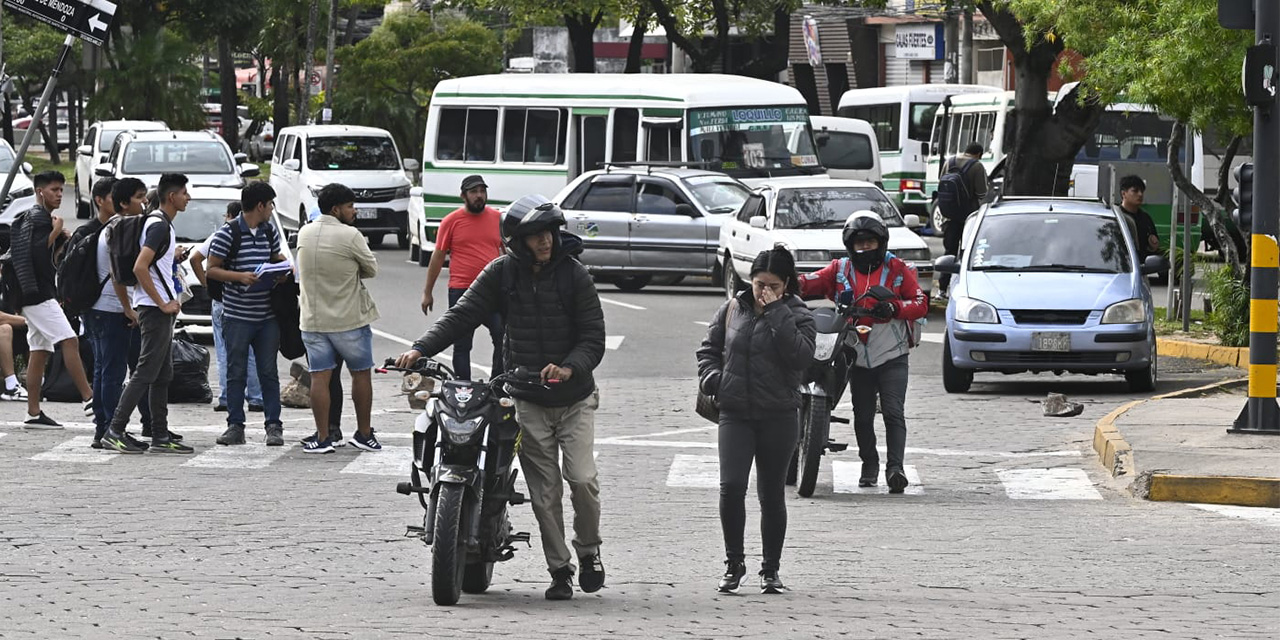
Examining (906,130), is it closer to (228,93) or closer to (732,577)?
(228,93)

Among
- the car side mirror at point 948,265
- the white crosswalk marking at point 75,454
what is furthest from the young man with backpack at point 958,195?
the white crosswalk marking at point 75,454

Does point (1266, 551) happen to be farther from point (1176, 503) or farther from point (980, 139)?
point (980, 139)

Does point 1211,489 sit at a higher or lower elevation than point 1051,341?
lower

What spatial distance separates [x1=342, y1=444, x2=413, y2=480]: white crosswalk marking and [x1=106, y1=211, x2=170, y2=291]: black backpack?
5.47ft

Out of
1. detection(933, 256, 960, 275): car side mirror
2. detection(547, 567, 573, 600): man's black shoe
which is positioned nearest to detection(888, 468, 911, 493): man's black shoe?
detection(547, 567, 573, 600): man's black shoe

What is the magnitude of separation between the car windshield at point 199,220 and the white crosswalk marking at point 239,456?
8543mm

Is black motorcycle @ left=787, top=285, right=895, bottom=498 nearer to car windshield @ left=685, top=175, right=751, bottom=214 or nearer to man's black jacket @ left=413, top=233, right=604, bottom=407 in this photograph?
man's black jacket @ left=413, top=233, right=604, bottom=407

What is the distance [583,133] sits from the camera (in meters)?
30.6

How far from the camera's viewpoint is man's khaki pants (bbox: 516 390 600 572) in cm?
837

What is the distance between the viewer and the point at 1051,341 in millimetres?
16672

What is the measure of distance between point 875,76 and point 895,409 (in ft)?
170

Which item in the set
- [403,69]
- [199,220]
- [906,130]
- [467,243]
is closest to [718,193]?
[199,220]

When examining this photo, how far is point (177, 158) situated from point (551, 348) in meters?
25.4

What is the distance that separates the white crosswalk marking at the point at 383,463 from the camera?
41.2 feet
